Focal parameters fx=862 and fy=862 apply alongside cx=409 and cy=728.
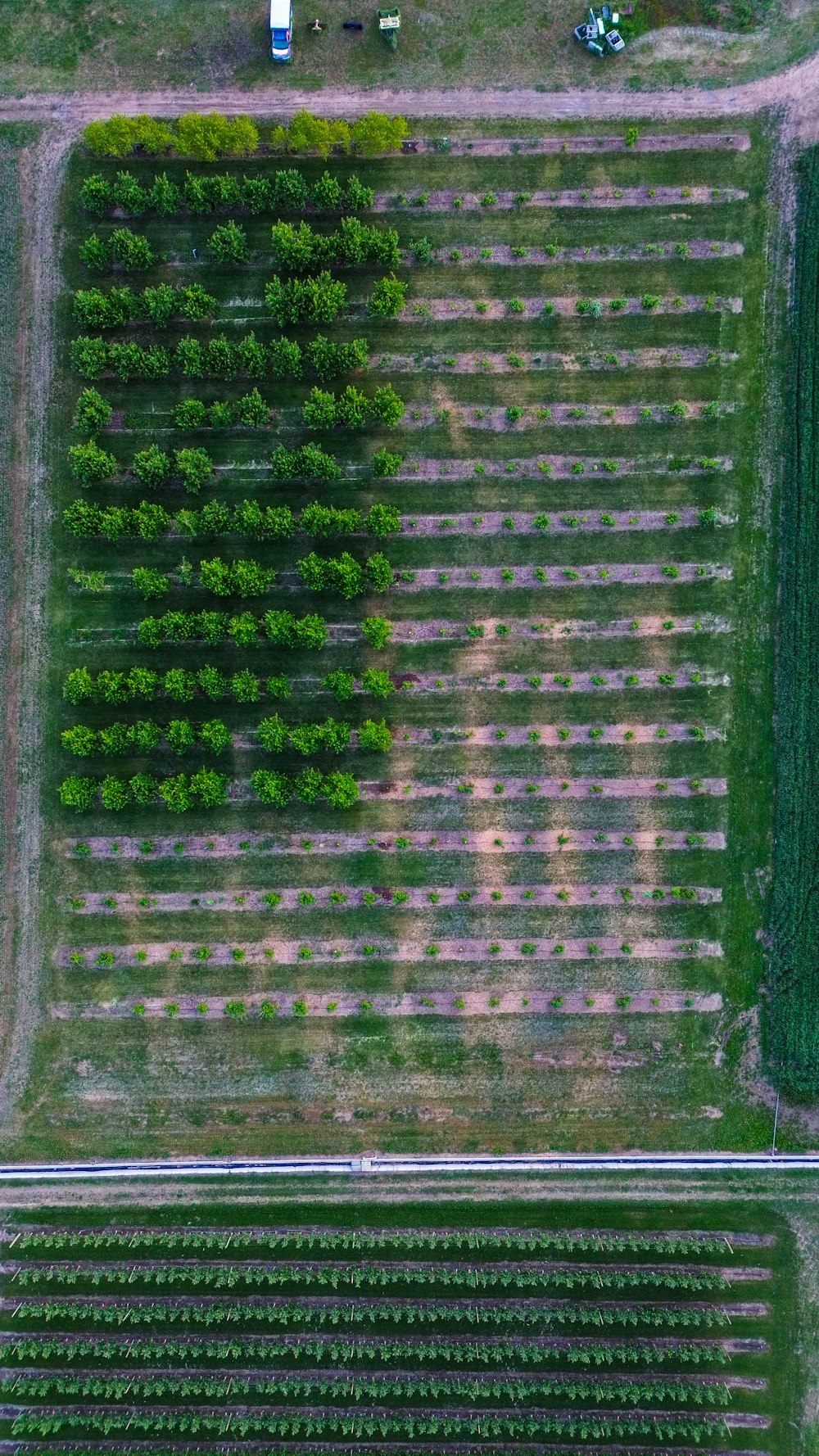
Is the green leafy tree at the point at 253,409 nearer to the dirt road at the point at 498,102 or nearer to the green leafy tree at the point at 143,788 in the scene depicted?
the dirt road at the point at 498,102

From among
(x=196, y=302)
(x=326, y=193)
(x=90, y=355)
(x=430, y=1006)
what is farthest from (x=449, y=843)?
(x=326, y=193)

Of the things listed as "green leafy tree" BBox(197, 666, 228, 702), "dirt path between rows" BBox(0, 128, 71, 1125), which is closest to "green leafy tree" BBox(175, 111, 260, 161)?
"dirt path between rows" BBox(0, 128, 71, 1125)

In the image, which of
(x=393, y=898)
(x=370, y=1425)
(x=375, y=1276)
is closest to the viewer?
(x=370, y=1425)

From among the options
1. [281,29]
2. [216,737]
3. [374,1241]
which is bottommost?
[374,1241]

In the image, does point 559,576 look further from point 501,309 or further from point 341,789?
point 341,789

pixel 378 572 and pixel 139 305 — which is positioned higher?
pixel 139 305

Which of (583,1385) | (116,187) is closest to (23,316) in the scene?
(116,187)

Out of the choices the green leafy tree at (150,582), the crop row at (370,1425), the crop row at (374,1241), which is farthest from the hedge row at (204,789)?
the crop row at (370,1425)

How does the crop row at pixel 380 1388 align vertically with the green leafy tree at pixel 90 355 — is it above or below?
below

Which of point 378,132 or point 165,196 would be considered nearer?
point 378,132
